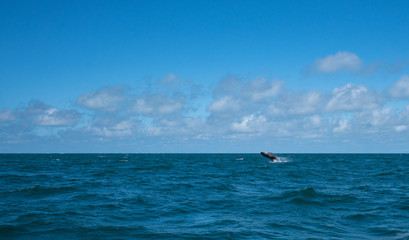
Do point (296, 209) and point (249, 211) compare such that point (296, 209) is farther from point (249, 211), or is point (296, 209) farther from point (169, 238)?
point (169, 238)

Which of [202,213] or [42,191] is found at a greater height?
[202,213]

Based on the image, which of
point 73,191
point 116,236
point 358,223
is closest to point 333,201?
A: point 358,223

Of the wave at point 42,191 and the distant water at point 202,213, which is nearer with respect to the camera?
the distant water at point 202,213

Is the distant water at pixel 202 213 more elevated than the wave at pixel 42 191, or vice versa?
the distant water at pixel 202 213

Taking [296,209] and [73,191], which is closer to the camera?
[296,209]

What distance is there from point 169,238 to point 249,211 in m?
6.80

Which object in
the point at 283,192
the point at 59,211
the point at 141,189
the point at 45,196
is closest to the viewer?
the point at 59,211

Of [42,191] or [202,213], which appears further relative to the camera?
[42,191]

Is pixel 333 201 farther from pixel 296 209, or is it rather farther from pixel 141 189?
pixel 141 189

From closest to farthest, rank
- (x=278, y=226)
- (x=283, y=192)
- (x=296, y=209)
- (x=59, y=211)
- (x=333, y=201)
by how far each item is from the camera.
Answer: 1. (x=278, y=226)
2. (x=59, y=211)
3. (x=296, y=209)
4. (x=333, y=201)
5. (x=283, y=192)

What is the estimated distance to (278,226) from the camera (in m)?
14.9

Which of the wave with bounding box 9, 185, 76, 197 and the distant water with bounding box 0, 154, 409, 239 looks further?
the wave with bounding box 9, 185, 76, 197

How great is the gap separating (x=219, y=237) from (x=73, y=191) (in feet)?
55.7

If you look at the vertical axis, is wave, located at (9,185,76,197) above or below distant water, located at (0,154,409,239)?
below
